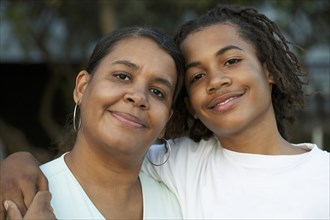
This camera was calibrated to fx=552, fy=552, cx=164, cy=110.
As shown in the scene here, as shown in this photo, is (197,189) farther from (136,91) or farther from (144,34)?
(144,34)

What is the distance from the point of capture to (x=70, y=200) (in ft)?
7.38

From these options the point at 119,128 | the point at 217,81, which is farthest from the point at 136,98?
the point at 217,81

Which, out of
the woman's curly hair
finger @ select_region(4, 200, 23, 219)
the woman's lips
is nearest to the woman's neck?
finger @ select_region(4, 200, 23, 219)

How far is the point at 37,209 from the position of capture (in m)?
2.02

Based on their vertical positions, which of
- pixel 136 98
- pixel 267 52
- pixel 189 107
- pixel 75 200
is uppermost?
pixel 267 52

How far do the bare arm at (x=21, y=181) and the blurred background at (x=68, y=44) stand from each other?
4.32 m

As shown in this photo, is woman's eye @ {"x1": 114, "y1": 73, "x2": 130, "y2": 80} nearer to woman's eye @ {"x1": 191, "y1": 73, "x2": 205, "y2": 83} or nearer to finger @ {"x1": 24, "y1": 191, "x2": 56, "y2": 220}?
woman's eye @ {"x1": 191, "y1": 73, "x2": 205, "y2": 83}

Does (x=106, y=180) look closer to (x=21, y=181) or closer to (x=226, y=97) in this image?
(x=21, y=181)

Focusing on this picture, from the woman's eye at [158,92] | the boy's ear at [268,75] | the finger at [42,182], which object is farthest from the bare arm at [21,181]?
the boy's ear at [268,75]

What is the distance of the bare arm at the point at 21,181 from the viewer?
2102mm

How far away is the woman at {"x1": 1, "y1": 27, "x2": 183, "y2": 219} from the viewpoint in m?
2.27

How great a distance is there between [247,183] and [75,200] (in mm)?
793

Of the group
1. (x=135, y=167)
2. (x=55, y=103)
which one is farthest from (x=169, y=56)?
(x=55, y=103)

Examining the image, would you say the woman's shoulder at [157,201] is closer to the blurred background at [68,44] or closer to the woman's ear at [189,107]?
the woman's ear at [189,107]
